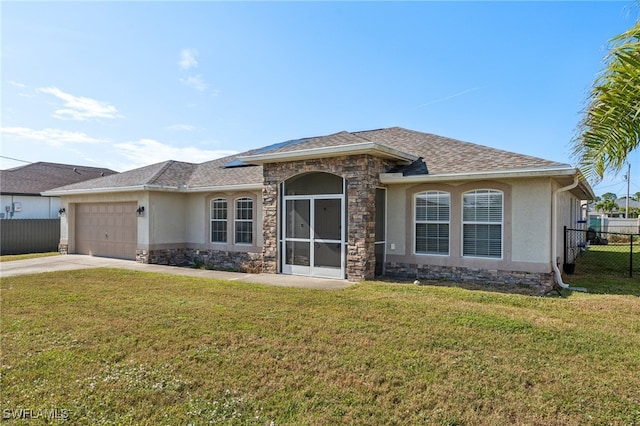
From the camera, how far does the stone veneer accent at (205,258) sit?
47.0ft

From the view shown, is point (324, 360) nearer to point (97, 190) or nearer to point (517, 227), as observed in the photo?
point (517, 227)

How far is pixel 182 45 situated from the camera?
11.8m

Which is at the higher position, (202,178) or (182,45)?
(182,45)

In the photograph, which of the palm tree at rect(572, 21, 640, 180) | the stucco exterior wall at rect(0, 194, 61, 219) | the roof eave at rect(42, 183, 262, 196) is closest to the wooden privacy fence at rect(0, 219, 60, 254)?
the stucco exterior wall at rect(0, 194, 61, 219)

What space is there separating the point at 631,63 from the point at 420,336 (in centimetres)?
453

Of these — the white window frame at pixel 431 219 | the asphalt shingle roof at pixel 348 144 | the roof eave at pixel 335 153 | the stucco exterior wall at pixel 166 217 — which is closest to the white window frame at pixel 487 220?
the white window frame at pixel 431 219

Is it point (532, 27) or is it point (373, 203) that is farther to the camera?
point (373, 203)

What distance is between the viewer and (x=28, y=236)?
2009 cm

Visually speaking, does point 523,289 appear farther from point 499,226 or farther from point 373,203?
point 373,203

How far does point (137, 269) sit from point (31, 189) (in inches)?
612

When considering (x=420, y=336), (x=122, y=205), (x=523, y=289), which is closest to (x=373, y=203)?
(x=523, y=289)

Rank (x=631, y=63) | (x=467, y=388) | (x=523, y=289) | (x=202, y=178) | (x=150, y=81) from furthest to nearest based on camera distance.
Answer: (x=202, y=178), (x=150, y=81), (x=523, y=289), (x=467, y=388), (x=631, y=63)

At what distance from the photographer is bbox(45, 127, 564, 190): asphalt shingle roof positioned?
1063 centimetres

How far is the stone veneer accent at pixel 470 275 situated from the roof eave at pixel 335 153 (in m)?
3.30
